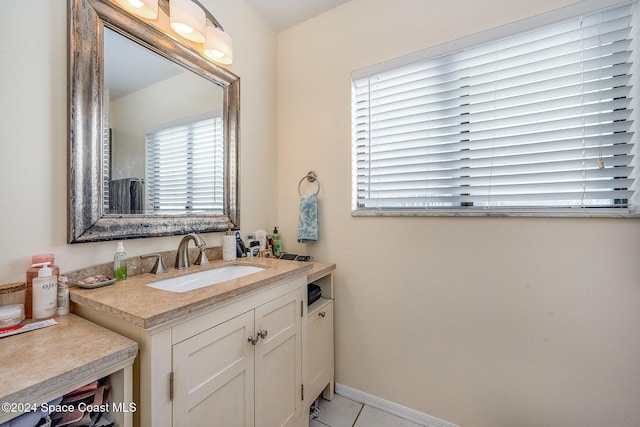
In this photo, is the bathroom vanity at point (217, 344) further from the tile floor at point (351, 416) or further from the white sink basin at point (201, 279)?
the tile floor at point (351, 416)

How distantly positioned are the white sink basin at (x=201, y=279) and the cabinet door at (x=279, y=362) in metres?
0.26

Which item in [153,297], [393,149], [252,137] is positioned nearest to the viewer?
[153,297]

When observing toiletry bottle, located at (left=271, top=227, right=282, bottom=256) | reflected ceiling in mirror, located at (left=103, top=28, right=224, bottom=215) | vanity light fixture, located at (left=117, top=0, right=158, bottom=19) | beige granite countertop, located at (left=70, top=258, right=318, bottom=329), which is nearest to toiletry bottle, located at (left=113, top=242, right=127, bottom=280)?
beige granite countertop, located at (left=70, top=258, right=318, bottom=329)

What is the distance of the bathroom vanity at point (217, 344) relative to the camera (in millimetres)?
703

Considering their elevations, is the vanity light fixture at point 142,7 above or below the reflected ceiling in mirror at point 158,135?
above

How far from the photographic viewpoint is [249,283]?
3.22 feet

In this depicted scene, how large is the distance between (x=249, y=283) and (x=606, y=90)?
1.67 meters

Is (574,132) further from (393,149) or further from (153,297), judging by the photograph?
(153,297)

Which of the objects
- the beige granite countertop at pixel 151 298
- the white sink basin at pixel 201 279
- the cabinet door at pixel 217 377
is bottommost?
the cabinet door at pixel 217 377

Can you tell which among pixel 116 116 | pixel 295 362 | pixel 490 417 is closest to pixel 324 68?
pixel 116 116

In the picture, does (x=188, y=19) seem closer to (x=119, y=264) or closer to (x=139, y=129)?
(x=139, y=129)

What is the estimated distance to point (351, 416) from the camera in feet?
4.90

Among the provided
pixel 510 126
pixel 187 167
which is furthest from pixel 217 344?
pixel 510 126

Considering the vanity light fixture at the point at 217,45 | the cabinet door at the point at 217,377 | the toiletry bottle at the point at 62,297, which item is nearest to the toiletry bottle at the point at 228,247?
the cabinet door at the point at 217,377
